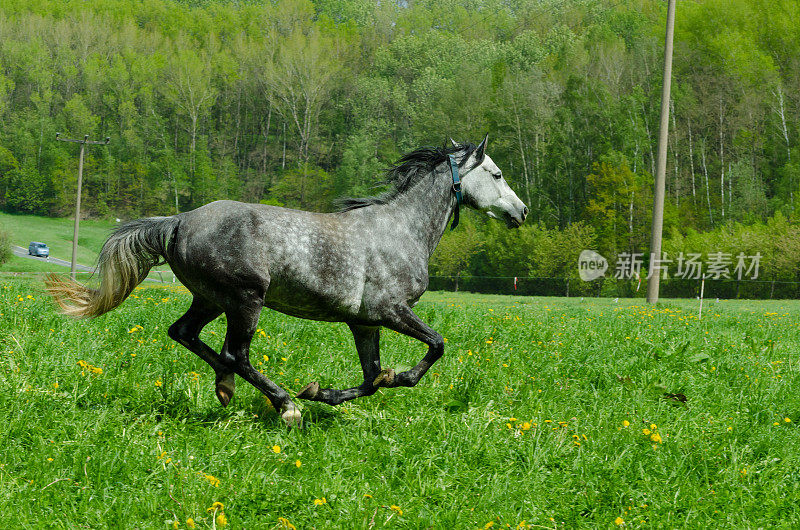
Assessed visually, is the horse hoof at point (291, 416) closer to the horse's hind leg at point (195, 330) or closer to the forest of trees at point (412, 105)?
the horse's hind leg at point (195, 330)

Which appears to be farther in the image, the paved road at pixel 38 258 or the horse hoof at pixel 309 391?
the paved road at pixel 38 258

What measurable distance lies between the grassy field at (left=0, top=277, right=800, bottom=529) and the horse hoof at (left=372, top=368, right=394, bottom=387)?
14.1 inches

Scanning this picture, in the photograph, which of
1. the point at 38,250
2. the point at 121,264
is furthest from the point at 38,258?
the point at 121,264

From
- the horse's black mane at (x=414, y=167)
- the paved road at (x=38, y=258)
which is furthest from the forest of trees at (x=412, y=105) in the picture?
the horse's black mane at (x=414, y=167)

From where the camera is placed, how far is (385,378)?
199 inches

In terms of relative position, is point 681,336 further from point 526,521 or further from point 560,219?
point 560,219

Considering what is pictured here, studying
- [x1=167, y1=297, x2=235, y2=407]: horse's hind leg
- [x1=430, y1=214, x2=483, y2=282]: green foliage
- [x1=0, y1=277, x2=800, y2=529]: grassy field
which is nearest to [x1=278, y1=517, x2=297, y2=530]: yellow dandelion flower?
[x1=0, y1=277, x2=800, y2=529]: grassy field

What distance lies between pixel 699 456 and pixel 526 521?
171 centimetres

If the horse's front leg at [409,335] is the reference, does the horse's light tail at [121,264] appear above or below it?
above

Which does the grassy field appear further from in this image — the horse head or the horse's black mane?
the horse's black mane

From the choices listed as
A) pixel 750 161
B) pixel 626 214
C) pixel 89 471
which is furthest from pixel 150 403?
pixel 750 161

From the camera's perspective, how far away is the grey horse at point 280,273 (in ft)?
15.9

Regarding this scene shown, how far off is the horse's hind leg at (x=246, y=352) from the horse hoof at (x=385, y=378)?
60cm

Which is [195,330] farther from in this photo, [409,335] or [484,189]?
[484,189]
